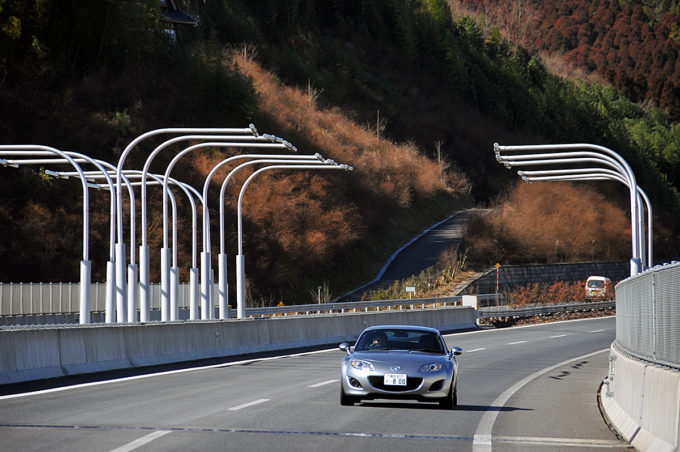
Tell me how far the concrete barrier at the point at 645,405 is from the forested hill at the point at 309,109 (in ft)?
164

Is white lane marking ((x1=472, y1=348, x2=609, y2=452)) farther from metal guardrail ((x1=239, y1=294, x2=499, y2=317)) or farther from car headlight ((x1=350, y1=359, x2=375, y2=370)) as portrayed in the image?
metal guardrail ((x1=239, y1=294, x2=499, y2=317))

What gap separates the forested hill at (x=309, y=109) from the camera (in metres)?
72.6

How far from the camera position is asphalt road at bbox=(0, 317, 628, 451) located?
12.0 meters

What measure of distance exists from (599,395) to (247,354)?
12643mm

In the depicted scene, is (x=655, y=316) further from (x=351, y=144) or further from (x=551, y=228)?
(x=351, y=144)

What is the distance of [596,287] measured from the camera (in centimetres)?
6831

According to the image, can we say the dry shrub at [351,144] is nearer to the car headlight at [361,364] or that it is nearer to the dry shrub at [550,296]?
the dry shrub at [550,296]

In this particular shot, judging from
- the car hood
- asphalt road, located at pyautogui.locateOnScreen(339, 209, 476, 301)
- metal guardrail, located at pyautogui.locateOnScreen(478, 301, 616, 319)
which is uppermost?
asphalt road, located at pyautogui.locateOnScreen(339, 209, 476, 301)

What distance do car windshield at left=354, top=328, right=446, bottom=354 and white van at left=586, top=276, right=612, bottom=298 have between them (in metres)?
51.0

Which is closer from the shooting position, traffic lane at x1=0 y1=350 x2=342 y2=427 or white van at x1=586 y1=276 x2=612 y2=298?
traffic lane at x1=0 y1=350 x2=342 y2=427

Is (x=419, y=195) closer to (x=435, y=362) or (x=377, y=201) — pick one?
(x=377, y=201)

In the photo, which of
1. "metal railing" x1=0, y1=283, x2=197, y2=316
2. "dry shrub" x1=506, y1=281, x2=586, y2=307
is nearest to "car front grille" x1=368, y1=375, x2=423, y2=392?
"metal railing" x1=0, y1=283, x2=197, y2=316

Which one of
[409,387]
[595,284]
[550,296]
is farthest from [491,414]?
[595,284]

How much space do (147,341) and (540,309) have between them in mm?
34689
